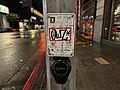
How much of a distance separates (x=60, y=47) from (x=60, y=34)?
0.13 m

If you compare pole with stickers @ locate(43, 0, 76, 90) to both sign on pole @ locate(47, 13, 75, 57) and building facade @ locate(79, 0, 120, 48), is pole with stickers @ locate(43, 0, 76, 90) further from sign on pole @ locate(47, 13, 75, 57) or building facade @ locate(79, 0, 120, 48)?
building facade @ locate(79, 0, 120, 48)

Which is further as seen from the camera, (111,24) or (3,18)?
(3,18)

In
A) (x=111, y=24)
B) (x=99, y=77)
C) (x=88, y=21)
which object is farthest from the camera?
(x=88, y=21)

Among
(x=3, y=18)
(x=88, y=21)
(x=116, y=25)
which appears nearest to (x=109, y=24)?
(x=116, y=25)

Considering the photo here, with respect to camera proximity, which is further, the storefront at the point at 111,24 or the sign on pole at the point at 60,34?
the storefront at the point at 111,24

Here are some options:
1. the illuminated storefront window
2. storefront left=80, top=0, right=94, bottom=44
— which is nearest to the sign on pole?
the illuminated storefront window

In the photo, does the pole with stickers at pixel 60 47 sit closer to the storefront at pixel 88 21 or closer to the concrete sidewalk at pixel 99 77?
the concrete sidewalk at pixel 99 77

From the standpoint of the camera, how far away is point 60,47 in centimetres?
130

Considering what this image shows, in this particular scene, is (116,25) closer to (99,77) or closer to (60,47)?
(99,77)

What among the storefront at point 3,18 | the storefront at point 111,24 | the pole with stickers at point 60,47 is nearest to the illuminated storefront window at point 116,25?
the storefront at point 111,24

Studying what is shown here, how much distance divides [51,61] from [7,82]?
11.4 feet

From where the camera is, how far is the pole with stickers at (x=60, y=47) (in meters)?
1.25

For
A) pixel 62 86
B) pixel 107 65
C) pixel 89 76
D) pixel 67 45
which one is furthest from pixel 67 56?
pixel 107 65

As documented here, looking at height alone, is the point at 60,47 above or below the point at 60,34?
below
